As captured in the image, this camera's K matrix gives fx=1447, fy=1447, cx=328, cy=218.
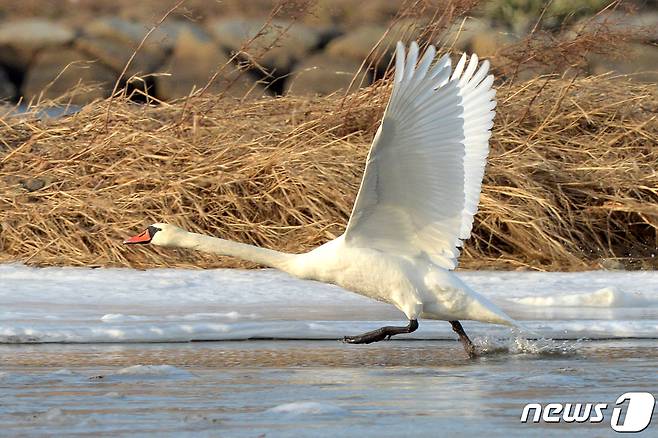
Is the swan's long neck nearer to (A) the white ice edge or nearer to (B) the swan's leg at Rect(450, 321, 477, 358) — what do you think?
(A) the white ice edge

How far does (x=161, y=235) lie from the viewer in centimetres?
768

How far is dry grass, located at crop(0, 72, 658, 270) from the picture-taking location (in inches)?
419

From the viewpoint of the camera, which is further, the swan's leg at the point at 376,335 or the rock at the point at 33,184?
the rock at the point at 33,184

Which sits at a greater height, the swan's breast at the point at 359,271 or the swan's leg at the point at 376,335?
the swan's breast at the point at 359,271

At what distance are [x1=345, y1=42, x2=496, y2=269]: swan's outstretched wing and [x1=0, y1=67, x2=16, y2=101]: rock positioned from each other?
668 inches

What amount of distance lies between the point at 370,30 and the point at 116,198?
17.5 m

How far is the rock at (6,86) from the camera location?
23.8 meters

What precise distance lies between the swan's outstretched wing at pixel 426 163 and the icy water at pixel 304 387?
584 millimetres

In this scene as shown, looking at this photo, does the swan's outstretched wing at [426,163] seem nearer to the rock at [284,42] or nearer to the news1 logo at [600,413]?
the news1 logo at [600,413]

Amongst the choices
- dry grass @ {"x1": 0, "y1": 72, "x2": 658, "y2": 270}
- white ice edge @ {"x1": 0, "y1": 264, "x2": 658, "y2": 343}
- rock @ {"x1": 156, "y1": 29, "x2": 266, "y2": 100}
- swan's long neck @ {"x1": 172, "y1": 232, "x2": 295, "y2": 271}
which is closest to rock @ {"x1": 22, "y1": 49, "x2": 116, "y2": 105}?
rock @ {"x1": 156, "y1": 29, "x2": 266, "y2": 100}

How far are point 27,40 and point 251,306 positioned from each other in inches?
803

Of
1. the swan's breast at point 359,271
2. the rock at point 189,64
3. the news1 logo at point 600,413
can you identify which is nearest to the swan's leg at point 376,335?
the swan's breast at point 359,271

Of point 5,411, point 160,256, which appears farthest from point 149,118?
point 5,411

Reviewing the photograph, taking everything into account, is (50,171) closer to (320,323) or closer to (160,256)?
(160,256)
